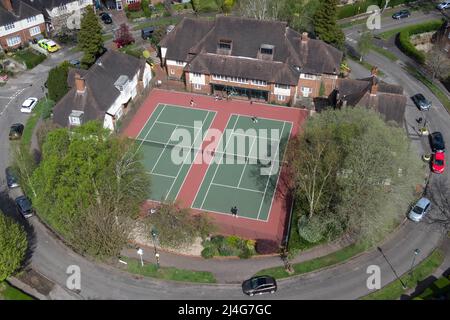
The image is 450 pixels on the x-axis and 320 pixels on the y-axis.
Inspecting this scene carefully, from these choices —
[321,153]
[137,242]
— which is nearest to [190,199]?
[137,242]

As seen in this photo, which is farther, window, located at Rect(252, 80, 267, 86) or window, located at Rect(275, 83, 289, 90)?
window, located at Rect(252, 80, 267, 86)

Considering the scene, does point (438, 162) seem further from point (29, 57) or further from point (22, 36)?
point (22, 36)

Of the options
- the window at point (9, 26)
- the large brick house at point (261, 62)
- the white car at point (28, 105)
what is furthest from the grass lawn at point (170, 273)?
the window at point (9, 26)

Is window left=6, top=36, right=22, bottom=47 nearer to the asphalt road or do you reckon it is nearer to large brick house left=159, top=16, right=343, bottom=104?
large brick house left=159, top=16, right=343, bottom=104

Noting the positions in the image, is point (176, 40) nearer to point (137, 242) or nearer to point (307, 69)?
point (307, 69)

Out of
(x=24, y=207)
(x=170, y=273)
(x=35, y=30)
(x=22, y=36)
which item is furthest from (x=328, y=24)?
(x=22, y=36)

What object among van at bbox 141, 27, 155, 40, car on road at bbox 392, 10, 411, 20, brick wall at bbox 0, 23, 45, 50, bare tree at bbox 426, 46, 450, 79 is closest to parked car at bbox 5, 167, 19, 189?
brick wall at bbox 0, 23, 45, 50
